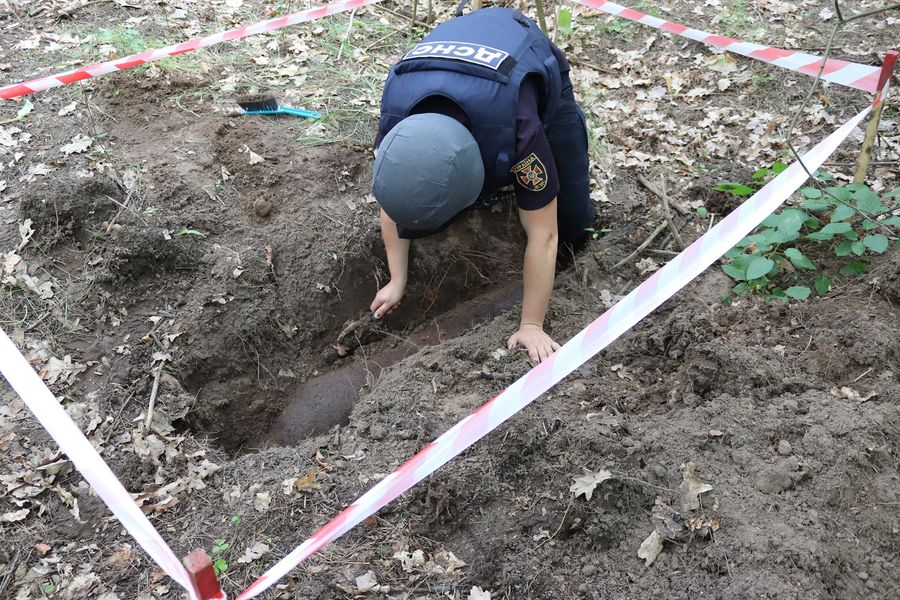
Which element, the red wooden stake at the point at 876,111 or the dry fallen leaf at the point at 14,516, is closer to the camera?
the dry fallen leaf at the point at 14,516

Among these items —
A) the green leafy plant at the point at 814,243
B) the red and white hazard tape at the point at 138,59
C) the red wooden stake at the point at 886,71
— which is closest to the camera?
the red wooden stake at the point at 886,71

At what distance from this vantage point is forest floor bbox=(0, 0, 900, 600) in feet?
7.38

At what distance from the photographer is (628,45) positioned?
541 centimetres

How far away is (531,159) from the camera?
107 inches

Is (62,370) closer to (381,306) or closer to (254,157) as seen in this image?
(381,306)

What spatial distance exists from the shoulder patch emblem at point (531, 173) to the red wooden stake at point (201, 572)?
185cm

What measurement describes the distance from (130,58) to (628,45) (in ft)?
12.5

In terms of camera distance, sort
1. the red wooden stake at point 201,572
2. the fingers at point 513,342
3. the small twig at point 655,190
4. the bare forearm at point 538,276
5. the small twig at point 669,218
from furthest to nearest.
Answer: the small twig at point 655,190 < the small twig at point 669,218 < the fingers at point 513,342 < the bare forearm at point 538,276 < the red wooden stake at point 201,572

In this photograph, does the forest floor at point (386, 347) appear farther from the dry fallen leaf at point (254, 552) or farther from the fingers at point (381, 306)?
the fingers at point (381, 306)

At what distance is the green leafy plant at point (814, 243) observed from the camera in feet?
10.1

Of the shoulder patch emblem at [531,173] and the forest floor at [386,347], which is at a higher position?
the shoulder patch emblem at [531,173]

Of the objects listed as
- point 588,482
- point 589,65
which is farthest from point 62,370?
point 589,65

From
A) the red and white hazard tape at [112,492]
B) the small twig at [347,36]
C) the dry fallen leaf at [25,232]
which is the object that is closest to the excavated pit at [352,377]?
the red and white hazard tape at [112,492]

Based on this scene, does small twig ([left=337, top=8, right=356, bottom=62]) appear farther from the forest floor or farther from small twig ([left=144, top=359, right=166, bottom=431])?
small twig ([left=144, top=359, right=166, bottom=431])
